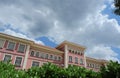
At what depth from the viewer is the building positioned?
29828mm

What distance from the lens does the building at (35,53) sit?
97.9 ft

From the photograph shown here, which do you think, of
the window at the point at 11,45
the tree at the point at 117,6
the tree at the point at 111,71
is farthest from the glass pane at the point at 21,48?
the tree at the point at 117,6

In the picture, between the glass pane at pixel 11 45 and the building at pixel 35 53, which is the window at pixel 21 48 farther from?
the glass pane at pixel 11 45

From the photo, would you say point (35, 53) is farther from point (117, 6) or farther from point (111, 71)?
point (117, 6)

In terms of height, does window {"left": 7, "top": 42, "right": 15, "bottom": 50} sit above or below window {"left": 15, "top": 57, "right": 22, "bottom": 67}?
above

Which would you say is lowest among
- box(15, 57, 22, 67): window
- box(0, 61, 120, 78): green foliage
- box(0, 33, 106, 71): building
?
box(0, 61, 120, 78): green foliage

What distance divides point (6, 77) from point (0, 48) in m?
26.2

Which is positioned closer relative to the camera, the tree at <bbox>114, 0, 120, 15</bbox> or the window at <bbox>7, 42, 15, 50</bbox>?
the tree at <bbox>114, 0, 120, 15</bbox>

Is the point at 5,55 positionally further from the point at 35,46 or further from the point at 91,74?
the point at 91,74

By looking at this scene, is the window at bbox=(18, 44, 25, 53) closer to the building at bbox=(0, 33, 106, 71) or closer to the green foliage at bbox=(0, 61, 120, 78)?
the building at bbox=(0, 33, 106, 71)

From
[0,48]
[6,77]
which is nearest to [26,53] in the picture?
[0,48]

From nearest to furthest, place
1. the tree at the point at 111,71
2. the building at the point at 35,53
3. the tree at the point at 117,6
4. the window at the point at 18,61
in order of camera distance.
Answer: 1. the tree at the point at 117,6
2. the tree at the point at 111,71
3. the building at the point at 35,53
4. the window at the point at 18,61

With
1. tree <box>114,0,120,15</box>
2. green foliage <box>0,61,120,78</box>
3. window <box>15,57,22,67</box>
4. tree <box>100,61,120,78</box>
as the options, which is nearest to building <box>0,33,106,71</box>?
window <box>15,57,22,67</box>

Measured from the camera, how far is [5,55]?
29109 millimetres
